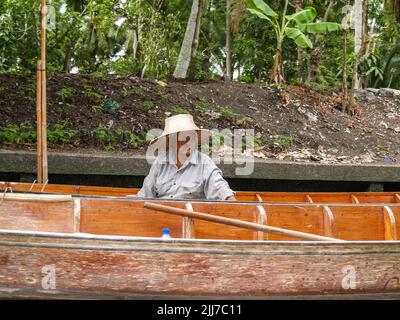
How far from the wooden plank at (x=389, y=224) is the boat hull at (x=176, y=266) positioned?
1.76ft

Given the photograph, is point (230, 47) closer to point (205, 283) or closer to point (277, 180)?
point (277, 180)

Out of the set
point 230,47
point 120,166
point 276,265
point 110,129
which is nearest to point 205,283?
point 276,265

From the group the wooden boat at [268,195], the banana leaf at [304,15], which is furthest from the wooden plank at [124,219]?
the banana leaf at [304,15]

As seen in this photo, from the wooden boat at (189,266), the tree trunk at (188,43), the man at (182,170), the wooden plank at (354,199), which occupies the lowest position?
the wooden boat at (189,266)

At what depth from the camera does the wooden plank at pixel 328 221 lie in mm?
5055

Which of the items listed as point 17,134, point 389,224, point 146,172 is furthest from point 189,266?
point 17,134

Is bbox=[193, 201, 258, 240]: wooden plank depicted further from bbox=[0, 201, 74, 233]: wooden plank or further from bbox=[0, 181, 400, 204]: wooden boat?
bbox=[0, 181, 400, 204]: wooden boat

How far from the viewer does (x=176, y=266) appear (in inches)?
167

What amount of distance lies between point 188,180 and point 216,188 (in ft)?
Result: 0.90

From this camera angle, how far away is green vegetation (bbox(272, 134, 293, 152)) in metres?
8.86

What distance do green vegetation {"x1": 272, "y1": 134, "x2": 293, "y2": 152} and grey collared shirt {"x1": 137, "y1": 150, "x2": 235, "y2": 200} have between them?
3.47 meters

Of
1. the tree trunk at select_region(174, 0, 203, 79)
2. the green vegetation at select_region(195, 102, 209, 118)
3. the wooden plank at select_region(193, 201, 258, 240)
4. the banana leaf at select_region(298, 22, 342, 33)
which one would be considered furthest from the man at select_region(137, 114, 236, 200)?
the banana leaf at select_region(298, 22, 342, 33)

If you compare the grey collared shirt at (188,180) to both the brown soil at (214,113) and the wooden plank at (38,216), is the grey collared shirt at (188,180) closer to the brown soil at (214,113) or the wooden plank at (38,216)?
the wooden plank at (38,216)

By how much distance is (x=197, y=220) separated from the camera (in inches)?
199
